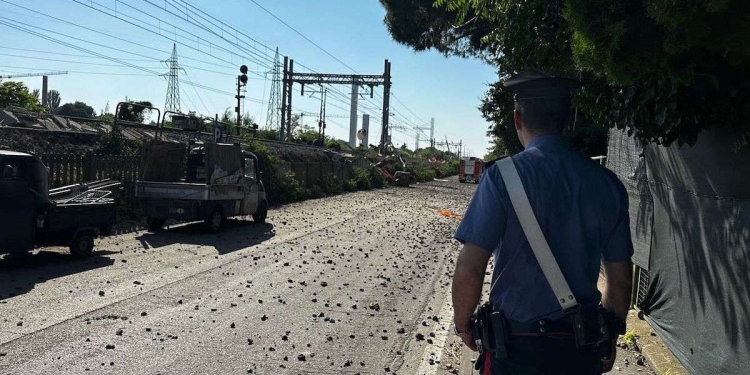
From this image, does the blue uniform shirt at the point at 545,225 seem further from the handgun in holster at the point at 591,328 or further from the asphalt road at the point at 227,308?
the asphalt road at the point at 227,308

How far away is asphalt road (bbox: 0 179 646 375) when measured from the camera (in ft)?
21.8

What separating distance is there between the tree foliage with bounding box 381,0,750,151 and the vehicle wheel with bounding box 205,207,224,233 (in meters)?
12.1

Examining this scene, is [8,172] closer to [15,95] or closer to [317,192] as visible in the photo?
[317,192]

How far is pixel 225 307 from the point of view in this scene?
8930 mm

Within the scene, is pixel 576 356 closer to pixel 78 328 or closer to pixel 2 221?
pixel 78 328

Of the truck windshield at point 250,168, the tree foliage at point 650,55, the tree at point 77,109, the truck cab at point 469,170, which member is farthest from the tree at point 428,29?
the tree at point 77,109

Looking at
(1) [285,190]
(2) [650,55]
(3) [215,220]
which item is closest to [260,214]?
(3) [215,220]

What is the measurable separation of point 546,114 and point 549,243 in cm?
60

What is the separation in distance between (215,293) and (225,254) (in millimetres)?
4061

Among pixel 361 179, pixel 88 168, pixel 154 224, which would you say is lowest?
pixel 154 224

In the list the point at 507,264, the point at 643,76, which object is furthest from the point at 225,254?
the point at 507,264

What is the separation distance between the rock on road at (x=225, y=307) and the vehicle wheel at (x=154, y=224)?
80cm

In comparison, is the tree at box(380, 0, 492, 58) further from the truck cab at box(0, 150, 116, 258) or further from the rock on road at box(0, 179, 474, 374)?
the truck cab at box(0, 150, 116, 258)

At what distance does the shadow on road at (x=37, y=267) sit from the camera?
9.74 meters
